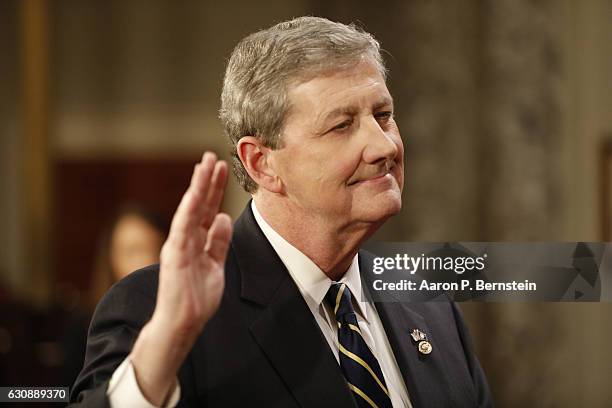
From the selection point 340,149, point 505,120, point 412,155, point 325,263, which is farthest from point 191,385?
point 412,155

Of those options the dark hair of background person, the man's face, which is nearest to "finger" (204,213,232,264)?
the man's face

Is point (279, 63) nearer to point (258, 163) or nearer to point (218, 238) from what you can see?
point (258, 163)

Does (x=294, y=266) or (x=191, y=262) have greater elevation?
(x=191, y=262)

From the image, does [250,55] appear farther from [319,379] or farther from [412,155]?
[412,155]

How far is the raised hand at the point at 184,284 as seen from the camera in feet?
3.78

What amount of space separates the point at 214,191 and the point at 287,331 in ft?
1.03

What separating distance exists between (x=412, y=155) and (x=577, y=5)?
101 centimetres

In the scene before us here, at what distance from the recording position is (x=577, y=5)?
4164 millimetres

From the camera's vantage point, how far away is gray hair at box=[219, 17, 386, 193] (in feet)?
4.55

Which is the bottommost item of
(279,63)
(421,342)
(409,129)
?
(409,129)

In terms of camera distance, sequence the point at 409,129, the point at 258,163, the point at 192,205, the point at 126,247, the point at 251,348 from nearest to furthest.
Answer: the point at 192,205, the point at 251,348, the point at 258,163, the point at 126,247, the point at 409,129

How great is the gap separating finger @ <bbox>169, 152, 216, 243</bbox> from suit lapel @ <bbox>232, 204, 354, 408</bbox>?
291 millimetres

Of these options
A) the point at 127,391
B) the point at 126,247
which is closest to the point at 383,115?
the point at 127,391

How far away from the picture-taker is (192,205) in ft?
3.76
